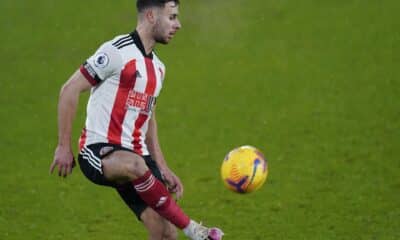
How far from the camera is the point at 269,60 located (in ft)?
56.4

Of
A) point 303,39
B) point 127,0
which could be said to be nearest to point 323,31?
point 303,39

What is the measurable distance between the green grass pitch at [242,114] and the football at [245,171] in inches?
74.5

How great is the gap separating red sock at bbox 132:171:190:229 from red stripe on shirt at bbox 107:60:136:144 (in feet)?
1.35

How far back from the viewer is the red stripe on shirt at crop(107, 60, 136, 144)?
741cm

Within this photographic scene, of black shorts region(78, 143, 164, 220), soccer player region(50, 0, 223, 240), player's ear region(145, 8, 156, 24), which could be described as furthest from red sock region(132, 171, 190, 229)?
player's ear region(145, 8, 156, 24)

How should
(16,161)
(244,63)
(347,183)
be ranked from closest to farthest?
(347,183) < (16,161) < (244,63)

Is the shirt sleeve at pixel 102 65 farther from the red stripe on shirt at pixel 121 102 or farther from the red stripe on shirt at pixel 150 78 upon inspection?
the red stripe on shirt at pixel 150 78

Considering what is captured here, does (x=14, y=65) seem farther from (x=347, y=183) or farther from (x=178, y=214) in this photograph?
(x=178, y=214)

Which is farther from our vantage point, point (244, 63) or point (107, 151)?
point (244, 63)

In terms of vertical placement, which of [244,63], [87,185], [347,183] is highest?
[244,63]

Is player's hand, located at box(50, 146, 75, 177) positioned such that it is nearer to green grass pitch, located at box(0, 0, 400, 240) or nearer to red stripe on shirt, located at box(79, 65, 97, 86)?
red stripe on shirt, located at box(79, 65, 97, 86)

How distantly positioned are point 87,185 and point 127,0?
982cm

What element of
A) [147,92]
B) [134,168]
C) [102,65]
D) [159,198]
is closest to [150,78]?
[147,92]

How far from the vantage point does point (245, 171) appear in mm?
7918
